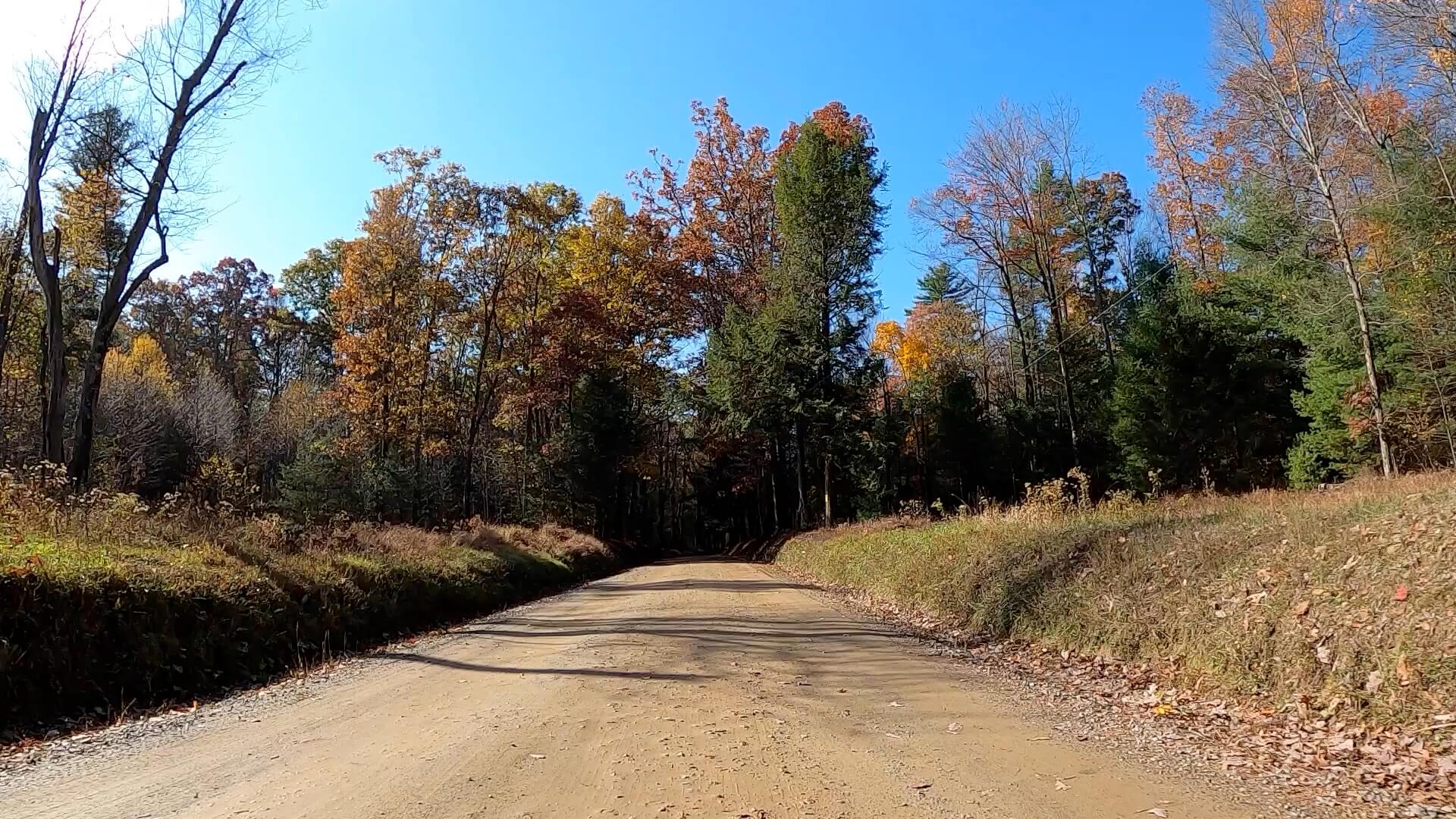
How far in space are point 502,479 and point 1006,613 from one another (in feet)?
114

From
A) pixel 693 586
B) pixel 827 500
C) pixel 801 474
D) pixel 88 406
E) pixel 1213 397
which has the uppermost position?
pixel 88 406

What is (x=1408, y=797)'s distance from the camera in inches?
152

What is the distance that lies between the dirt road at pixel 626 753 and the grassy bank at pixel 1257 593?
156 cm

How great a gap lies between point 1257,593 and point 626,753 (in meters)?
5.24

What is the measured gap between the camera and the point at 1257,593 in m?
6.21

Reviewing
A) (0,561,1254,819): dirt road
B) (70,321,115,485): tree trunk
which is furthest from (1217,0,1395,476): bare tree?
(70,321,115,485): tree trunk

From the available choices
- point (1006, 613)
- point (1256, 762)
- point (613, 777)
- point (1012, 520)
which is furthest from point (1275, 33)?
point (613, 777)

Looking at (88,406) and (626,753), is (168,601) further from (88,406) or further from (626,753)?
(88,406)

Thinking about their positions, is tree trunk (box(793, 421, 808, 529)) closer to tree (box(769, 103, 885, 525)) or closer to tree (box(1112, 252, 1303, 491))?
tree (box(769, 103, 885, 525))

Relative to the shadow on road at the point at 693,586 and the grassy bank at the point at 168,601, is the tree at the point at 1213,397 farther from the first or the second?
the grassy bank at the point at 168,601

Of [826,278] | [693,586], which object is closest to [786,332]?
[826,278]

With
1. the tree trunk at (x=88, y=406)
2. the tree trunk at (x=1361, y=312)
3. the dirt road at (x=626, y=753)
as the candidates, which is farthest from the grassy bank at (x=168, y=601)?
the tree trunk at (x=1361, y=312)

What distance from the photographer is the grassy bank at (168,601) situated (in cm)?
637

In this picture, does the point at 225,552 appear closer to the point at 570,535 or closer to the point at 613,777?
the point at 613,777
